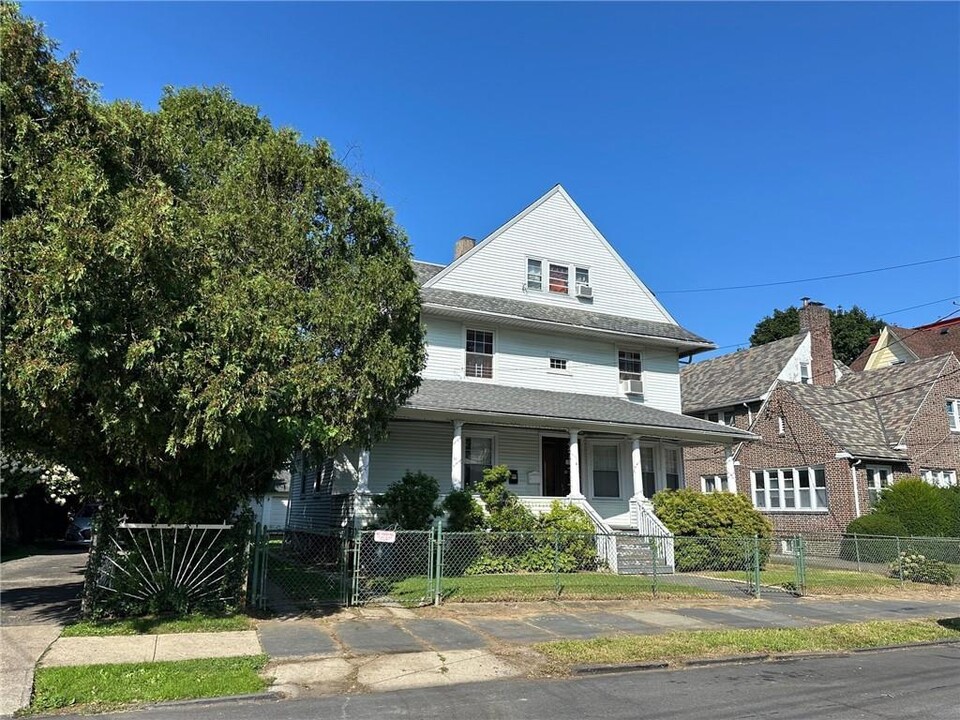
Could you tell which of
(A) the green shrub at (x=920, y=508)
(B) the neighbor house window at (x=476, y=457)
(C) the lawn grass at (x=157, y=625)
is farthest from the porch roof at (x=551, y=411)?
(C) the lawn grass at (x=157, y=625)

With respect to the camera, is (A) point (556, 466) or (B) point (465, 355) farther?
(A) point (556, 466)

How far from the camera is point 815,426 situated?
84.0ft

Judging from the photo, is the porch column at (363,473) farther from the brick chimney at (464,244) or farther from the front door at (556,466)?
the brick chimney at (464,244)

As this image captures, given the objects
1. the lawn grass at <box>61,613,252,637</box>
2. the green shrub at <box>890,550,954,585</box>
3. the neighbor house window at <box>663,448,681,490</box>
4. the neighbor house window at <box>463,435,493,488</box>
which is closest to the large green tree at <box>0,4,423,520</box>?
the lawn grass at <box>61,613,252,637</box>

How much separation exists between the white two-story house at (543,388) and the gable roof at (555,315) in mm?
53

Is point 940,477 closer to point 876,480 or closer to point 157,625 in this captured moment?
point 876,480

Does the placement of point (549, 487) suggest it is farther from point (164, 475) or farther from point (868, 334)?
point (868, 334)

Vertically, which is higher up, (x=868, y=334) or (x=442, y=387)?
(x=868, y=334)

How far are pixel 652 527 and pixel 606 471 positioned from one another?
116 inches

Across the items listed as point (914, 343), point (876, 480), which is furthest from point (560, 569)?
point (914, 343)

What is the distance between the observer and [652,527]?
18594 millimetres

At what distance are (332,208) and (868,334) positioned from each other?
185 feet

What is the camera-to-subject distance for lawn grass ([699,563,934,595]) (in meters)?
15.5

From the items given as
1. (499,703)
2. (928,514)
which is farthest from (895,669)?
(928,514)
